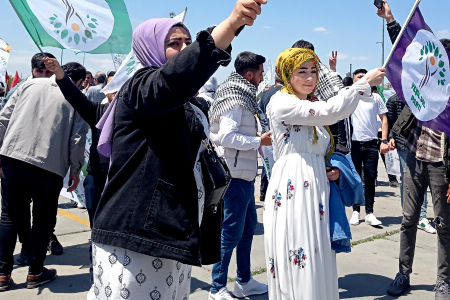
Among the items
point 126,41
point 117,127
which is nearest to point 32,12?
point 126,41

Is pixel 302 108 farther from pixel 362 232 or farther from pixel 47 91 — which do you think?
pixel 362 232

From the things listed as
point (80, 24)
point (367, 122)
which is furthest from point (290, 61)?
point (367, 122)

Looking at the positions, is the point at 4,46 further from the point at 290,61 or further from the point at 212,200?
the point at 212,200

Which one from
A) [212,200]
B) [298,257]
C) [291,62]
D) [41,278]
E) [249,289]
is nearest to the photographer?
[212,200]

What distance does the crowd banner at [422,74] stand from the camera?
3.47 metres

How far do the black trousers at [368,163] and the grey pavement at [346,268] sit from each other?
1.52 feet

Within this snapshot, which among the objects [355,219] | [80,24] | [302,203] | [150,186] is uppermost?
[80,24]

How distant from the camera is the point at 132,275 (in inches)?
73.1

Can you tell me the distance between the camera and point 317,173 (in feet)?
10.1


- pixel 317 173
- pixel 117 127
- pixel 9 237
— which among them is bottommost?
pixel 9 237

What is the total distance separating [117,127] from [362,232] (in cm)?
498

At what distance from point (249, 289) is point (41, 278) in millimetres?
1919

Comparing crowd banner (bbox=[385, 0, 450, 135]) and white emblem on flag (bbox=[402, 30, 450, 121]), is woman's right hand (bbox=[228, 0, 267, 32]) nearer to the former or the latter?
crowd banner (bbox=[385, 0, 450, 135])

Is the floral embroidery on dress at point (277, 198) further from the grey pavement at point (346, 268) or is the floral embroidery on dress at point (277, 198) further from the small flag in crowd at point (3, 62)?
the small flag in crowd at point (3, 62)
